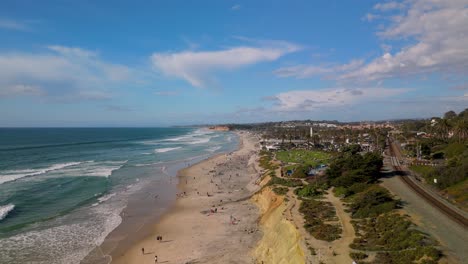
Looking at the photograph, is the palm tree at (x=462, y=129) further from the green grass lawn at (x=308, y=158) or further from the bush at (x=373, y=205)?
the bush at (x=373, y=205)

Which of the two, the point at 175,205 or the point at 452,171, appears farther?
the point at 175,205

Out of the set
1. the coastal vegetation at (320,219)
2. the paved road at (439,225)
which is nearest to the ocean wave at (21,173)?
the coastal vegetation at (320,219)

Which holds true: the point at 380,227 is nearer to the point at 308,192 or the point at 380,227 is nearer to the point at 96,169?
the point at 308,192

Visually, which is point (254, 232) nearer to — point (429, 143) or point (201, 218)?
point (201, 218)

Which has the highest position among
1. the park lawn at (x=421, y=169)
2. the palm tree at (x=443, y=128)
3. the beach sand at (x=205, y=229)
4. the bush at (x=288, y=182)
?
the palm tree at (x=443, y=128)

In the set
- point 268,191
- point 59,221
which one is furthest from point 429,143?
point 59,221

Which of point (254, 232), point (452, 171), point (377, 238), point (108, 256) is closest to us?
point (377, 238)
